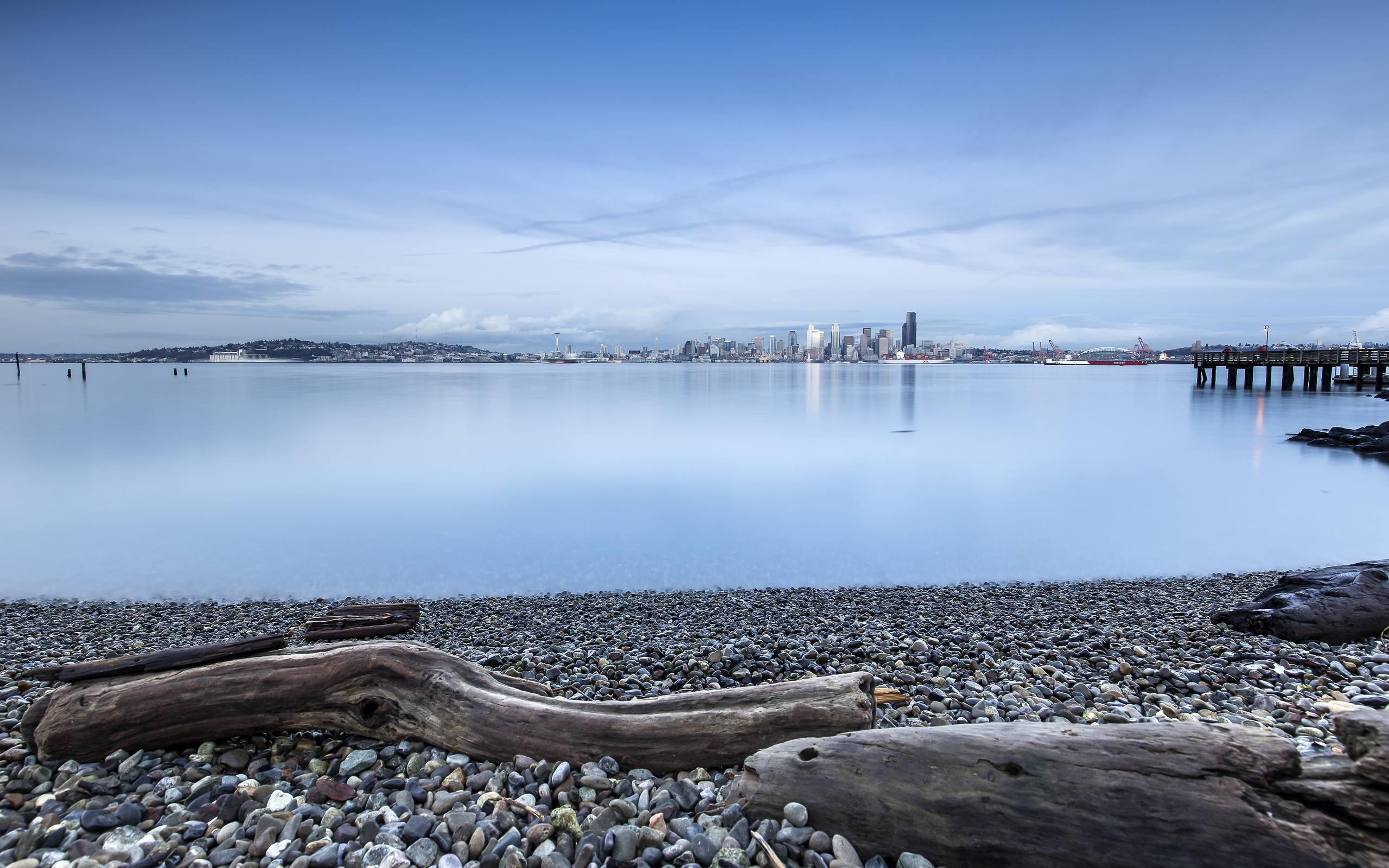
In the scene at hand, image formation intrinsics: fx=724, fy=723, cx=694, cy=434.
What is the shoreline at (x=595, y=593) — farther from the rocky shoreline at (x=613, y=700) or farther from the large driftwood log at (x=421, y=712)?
the large driftwood log at (x=421, y=712)

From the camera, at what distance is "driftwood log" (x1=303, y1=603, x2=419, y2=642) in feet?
Answer: 17.9

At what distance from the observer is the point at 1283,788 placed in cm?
270

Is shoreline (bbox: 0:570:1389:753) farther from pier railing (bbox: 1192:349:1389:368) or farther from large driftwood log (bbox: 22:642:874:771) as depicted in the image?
pier railing (bbox: 1192:349:1389:368)

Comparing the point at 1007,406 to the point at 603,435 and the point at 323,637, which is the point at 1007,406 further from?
the point at 323,637

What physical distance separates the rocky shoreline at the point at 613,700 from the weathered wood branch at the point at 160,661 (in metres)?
0.43

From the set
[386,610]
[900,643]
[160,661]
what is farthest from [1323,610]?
[160,661]

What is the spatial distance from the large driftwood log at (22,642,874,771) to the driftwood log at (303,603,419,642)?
1.28m

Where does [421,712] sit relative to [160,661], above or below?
below

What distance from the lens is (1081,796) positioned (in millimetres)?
2832

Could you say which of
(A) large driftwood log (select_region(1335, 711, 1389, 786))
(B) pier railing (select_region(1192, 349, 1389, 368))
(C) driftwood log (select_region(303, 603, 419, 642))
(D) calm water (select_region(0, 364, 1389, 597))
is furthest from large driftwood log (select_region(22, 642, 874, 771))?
(B) pier railing (select_region(1192, 349, 1389, 368))

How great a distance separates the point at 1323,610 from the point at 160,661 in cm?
870

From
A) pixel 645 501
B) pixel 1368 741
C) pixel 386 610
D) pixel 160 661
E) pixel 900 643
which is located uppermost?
pixel 1368 741

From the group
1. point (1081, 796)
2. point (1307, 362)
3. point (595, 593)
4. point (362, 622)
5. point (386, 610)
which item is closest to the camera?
point (1081, 796)

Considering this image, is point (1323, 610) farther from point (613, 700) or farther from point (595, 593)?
point (595, 593)
